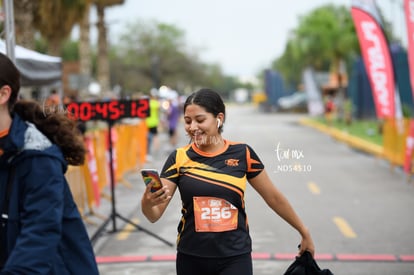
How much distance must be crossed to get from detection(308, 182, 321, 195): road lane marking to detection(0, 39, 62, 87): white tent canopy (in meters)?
4.90

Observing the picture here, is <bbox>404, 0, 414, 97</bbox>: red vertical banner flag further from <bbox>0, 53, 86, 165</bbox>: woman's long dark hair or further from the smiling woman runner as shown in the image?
<bbox>0, 53, 86, 165</bbox>: woman's long dark hair

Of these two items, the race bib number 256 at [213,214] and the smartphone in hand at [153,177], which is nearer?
the smartphone in hand at [153,177]

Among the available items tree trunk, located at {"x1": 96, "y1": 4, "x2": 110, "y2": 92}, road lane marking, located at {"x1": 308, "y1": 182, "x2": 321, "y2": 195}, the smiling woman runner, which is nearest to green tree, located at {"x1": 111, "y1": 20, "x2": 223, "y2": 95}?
tree trunk, located at {"x1": 96, "y1": 4, "x2": 110, "y2": 92}

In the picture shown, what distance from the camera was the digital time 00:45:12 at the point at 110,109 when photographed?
332 inches

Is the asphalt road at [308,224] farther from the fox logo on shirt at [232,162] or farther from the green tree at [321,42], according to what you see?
the green tree at [321,42]

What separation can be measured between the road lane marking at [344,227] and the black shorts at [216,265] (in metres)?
5.00

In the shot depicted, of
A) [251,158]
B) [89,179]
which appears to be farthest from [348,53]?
[251,158]

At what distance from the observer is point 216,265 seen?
3453 millimetres

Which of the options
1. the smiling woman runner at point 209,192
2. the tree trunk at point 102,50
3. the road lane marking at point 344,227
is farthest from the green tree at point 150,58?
the smiling woman runner at point 209,192

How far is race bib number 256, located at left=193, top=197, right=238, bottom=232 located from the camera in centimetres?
348

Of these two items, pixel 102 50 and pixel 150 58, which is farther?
pixel 150 58

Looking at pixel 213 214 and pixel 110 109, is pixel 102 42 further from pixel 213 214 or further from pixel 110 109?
pixel 213 214

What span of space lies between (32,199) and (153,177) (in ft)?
2.42

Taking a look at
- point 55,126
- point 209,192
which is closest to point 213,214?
point 209,192
